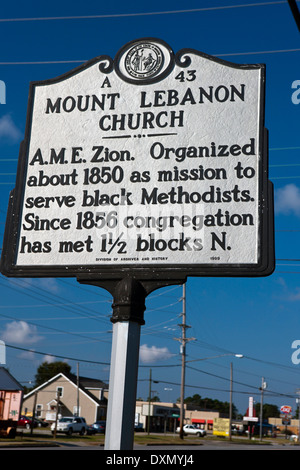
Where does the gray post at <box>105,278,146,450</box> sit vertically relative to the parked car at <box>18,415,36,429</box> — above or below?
above

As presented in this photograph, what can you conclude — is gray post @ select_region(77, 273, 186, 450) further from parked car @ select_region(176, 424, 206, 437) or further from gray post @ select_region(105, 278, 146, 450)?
parked car @ select_region(176, 424, 206, 437)

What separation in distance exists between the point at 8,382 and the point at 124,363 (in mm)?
31210

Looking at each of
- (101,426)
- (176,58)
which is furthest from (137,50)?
(101,426)

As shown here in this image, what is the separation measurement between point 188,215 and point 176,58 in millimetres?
1713

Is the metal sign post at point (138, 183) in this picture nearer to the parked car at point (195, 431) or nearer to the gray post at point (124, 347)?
the gray post at point (124, 347)

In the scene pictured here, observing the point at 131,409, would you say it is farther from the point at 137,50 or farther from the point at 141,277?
the point at 137,50

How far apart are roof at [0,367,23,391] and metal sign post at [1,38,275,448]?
30.0 metres

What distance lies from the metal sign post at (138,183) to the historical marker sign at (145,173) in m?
0.01

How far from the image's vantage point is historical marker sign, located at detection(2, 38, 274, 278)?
17.1 ft

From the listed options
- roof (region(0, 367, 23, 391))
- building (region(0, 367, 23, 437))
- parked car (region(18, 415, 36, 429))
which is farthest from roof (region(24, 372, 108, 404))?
building (region(0, 367, 23, 437))

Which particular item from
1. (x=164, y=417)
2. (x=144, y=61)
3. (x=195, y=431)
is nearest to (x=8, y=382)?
(x=144, y=61)

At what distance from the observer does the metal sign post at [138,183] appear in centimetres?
518

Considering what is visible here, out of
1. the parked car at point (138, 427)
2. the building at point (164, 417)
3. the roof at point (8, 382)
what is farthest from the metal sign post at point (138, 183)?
the parked car at point (138, 427)

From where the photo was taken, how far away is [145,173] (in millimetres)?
5508
